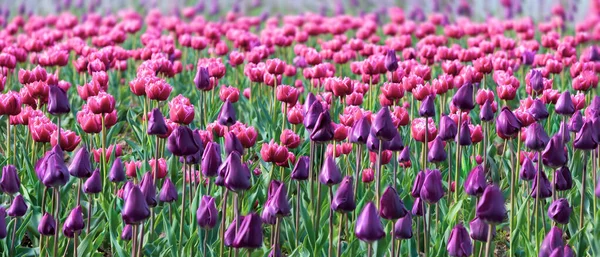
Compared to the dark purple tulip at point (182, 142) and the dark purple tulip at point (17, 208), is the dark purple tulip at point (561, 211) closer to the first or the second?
the dark purple tulip at point (182, 142)

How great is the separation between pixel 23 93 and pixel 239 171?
2.49 m

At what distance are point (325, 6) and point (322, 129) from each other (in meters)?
12.2

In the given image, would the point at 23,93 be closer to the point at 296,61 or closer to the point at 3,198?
the point at 3,198

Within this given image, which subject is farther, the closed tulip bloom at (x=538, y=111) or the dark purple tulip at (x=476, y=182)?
the closed tulip bloom at (x=538, y=111)

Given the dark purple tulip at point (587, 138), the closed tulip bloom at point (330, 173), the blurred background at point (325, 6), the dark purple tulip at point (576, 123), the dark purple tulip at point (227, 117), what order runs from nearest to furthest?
the closed tulip bloom at point (330, 173) → the dark purple tulip at point (587, 138) → the dark purple tulip at point (576, 123) → the dark purple tulip at point (227, 117) → the blurred background at point (325, 6)

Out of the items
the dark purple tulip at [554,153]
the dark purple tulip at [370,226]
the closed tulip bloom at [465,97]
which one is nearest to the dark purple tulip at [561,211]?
the dark purple tulip at [554,153]

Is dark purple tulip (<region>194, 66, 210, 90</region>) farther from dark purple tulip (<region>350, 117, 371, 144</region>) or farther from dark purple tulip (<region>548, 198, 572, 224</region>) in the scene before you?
dark purple tulip (<region>548, 198, 572, 224</region>)

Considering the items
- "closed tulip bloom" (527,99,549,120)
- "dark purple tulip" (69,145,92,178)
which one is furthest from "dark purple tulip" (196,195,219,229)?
"closed tulip bloom" (527,99,549,120)

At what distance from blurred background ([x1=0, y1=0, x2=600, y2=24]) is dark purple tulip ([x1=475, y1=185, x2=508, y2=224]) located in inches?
428

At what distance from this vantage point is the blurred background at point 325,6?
1464cm

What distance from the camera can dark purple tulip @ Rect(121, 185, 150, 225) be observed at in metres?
3.58

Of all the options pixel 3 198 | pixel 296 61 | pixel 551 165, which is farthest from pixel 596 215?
pixel 296 61

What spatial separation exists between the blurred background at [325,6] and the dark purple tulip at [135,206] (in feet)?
33.7

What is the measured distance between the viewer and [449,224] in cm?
476
